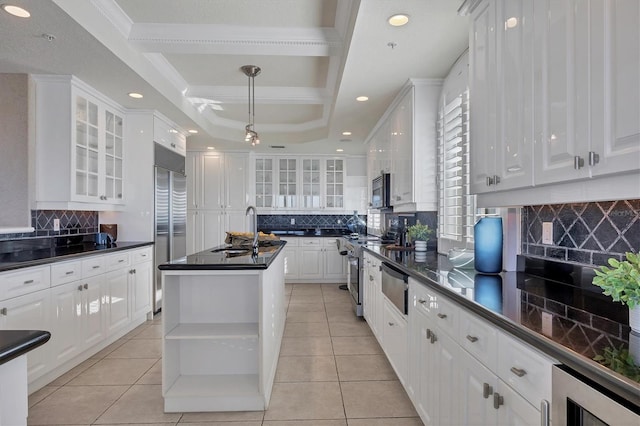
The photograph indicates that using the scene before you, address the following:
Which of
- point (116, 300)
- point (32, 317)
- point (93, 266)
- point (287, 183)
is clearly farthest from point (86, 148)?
point (287, 183)


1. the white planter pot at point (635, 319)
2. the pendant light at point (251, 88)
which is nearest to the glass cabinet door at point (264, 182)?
the pendant light at point (251, 88)

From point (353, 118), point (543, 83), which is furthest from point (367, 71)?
point (543, 83)

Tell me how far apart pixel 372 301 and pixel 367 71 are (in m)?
2.17

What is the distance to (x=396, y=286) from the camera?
2.56 m

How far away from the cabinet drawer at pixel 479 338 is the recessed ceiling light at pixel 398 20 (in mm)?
1756

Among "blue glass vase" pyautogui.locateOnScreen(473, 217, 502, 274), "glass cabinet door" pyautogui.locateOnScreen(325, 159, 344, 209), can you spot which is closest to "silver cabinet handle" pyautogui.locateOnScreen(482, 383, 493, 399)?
"blue glass vase" pyautogui.locateOnScreen(473, 217, 502, 274)

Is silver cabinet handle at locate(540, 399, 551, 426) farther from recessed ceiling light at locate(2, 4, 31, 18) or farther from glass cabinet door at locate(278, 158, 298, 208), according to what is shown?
glass cabinet door at locate(278, 158, 298, 208)

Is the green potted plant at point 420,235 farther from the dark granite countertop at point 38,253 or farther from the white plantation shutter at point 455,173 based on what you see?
the dark granite countertop at point 38,253

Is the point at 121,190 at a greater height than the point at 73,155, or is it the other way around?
the point at 73,155

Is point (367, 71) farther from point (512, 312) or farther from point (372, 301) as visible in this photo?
point (512, 312)

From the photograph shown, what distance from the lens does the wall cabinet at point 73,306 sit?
8.22 feet

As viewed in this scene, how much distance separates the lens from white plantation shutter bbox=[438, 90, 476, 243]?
275 cm

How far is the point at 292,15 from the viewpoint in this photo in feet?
9.60

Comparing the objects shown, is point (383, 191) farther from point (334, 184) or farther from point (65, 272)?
point (65, 272)
